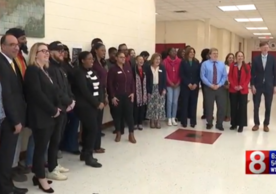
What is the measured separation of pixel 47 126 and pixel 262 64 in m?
3.95

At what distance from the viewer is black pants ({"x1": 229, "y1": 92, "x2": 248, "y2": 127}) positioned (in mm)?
5445

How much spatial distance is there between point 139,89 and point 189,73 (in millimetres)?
1004

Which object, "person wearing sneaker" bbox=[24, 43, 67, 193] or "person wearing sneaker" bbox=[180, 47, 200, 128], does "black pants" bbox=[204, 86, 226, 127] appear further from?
"person wearing sneaker" bbox=[24, 43, 67, 193]

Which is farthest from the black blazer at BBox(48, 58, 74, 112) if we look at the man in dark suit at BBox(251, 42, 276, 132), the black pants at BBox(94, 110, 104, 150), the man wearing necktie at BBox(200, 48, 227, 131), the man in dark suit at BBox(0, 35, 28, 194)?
the man in dark suit at BBox(251, 42, 276, 132)

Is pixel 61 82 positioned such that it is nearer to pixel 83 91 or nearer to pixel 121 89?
pixel 83 91

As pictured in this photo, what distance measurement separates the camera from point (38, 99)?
9.35 feet

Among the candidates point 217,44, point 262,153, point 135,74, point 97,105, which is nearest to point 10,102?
point 97,105

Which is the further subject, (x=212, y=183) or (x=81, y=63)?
(x=81, y=63)

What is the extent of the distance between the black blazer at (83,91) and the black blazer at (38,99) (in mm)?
748

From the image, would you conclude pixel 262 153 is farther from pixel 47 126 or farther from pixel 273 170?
pixel 47 126

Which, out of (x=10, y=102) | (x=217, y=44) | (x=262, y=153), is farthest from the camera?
(x=217, y=44)

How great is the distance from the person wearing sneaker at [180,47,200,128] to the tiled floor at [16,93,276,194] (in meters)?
0.95

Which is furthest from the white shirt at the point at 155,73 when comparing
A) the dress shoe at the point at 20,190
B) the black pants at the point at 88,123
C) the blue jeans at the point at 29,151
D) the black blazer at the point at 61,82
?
the dress shoe at the point at 20,190

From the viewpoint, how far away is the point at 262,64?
534cm
